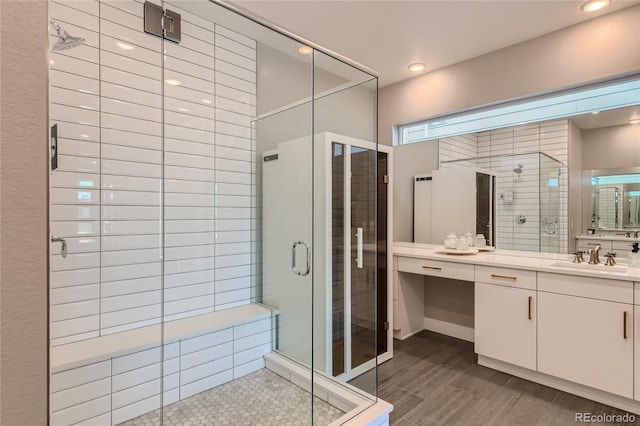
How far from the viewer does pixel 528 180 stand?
114 inches

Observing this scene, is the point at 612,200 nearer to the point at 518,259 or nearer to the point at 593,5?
the point at 518,259

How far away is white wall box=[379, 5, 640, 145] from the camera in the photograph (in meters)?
2.21

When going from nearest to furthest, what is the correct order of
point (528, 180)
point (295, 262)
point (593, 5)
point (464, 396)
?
point (593, 5), point (464, 396), point (295, 262), point (528, 180)

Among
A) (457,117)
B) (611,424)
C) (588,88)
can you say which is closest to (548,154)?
(588,88)

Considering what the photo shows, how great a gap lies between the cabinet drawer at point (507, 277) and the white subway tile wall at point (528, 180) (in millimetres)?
567

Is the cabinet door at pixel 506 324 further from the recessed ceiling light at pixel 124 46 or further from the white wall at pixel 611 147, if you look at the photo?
the recessed ceiling light at pixel 124 46

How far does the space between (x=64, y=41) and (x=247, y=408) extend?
246 cm

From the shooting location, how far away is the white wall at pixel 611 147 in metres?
2.36

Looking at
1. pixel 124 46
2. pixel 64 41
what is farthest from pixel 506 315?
pixel 64 41

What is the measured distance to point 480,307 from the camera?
2.65 m

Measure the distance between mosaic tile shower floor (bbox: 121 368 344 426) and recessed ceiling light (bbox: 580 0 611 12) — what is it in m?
3.09

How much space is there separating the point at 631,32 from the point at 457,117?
1.29 meters

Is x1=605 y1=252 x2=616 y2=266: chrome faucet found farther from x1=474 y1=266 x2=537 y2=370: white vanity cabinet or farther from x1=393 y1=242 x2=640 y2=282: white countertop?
x1=474 y1=266 x2=537 y2=370: white vanity cabinet

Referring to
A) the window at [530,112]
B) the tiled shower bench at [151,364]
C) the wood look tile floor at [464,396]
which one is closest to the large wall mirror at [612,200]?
the window at [530,112]
